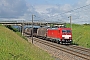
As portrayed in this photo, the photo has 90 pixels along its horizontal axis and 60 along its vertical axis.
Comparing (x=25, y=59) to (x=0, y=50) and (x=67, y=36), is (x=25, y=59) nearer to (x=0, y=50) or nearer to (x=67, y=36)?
(x=0, y=50)

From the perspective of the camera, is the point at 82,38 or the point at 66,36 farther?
the point at 82,38

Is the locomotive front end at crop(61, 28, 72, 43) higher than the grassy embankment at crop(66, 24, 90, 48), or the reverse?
the locomotive front end at crop(61, 28, 72, 43)

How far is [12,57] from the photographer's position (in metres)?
12.1

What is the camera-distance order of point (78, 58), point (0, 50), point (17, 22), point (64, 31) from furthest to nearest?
point (17, 22)
point (64, 31)
point (78, 58)
point (0, 50)

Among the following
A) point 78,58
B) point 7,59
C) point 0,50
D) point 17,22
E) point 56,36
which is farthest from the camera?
point 17,22

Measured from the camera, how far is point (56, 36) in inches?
1827

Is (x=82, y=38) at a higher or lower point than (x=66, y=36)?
lower

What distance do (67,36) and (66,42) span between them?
1108mm

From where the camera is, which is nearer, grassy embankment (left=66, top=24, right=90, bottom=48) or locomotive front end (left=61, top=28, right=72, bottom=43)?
locomotive front end (left=61, top=28, right=72, bottom=43)

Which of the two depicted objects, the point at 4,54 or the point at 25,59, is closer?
the point at 4,54

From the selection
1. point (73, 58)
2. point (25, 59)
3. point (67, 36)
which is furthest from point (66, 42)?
point (25, 59)

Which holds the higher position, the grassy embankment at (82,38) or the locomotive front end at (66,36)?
the locomotive front end at (66,36)

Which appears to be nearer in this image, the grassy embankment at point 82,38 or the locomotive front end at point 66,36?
the locomotive front end at point 66,36

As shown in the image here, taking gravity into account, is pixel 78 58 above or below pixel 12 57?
below
